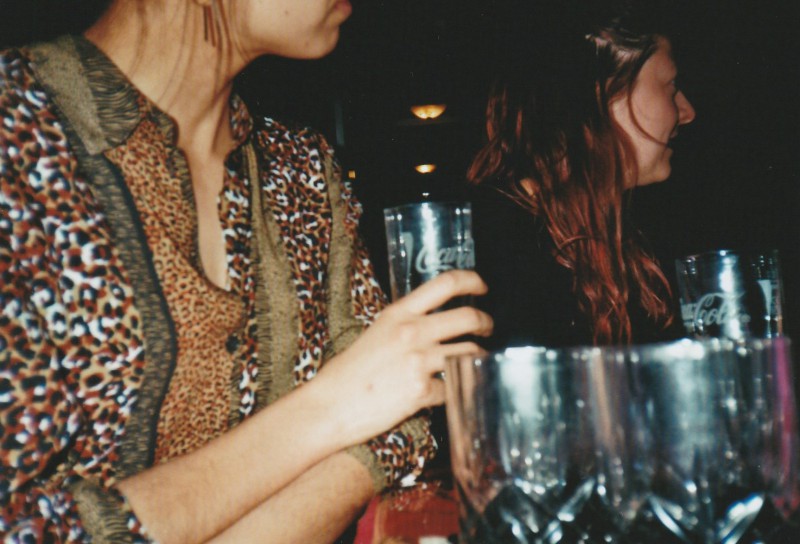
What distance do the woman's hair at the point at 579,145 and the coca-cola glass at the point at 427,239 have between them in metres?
1.39

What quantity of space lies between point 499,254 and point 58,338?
5.15 feet

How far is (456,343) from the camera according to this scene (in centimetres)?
103

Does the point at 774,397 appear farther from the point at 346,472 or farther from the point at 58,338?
the point at 58,338

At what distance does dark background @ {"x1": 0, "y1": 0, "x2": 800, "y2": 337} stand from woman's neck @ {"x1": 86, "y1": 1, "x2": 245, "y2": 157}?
0.25 metres

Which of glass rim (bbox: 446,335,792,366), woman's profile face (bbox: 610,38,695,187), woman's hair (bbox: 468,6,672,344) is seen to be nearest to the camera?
glass rim (bbox: 446,335,792,366)

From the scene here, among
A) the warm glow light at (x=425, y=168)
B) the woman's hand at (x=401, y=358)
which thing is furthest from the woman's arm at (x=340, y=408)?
the warm glow light at (x=425, y=168)

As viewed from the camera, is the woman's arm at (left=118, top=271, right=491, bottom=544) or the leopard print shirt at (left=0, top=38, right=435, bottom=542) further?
the woman's arm at (left=118, top=271, right=491, bottom=544)

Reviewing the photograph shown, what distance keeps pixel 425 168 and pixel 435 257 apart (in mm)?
13336

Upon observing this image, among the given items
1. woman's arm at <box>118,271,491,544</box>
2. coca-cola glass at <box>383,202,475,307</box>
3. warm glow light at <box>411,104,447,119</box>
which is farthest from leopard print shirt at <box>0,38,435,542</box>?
warm glow light at <box>411,104,447,119</box>

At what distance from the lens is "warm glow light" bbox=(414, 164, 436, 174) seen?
14016 mm

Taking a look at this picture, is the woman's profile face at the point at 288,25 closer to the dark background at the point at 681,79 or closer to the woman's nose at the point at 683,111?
the dark background at the point at 681,79

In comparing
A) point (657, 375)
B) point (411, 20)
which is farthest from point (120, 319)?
point (411, 20)

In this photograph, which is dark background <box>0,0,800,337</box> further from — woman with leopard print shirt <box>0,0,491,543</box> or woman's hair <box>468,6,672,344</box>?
woman with leopard print shirt <box>0,0,491,543</box>

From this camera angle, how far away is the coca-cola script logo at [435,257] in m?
1.02
